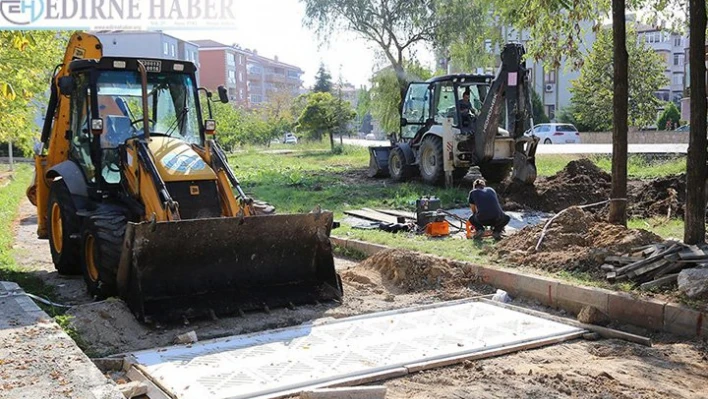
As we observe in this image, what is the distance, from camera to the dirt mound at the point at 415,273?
894 centimetres

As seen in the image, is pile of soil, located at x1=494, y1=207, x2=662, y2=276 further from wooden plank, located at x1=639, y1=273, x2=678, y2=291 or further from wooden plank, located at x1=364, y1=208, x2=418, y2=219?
wooden plank, located at x1=364, y1=208, x2=418, y2=219

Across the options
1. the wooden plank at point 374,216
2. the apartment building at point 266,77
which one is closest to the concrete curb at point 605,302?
the wooden plank at point 374,216

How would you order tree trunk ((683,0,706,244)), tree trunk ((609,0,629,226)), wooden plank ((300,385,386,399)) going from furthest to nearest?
tree trunk ((609,0,629,226))
tree trunk ((683,0,706,244))
wooden plank ((300,385,386,399))

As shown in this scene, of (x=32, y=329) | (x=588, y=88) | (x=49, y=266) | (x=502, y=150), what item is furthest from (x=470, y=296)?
(x=588, y=88)

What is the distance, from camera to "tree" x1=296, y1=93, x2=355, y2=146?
47406mm

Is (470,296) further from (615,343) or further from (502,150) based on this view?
(502,150)

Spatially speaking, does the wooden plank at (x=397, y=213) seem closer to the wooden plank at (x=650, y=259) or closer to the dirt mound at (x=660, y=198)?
the dirt mound at (x=660, y=198)

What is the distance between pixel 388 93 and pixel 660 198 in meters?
24.8

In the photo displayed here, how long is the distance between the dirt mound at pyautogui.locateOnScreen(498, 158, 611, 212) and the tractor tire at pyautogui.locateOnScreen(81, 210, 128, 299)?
891 centimetres

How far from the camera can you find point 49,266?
413 inches

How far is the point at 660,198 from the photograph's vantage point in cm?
1363

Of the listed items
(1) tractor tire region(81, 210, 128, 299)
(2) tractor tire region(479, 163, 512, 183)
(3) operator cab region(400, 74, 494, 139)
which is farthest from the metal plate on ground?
(3) operator cab region(400, 74, 494, 139)

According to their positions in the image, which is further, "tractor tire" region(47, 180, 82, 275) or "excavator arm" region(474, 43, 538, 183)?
"excavator arm" region(474, 43, 538, 183)

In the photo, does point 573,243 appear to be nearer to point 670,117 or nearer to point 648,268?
point 648,268
